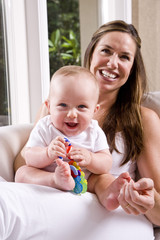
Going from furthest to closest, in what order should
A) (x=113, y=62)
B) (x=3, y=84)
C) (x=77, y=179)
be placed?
(x=3, y=84), (x=113, y=62), (x=77, y=179)

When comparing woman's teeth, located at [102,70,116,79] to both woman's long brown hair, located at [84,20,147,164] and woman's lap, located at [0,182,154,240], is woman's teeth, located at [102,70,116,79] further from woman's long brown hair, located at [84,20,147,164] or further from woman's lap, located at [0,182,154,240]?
woman's lap, located at [0,182,154,240]

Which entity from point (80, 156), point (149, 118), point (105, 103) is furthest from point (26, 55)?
point (80, 156)

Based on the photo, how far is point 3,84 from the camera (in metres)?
2.45

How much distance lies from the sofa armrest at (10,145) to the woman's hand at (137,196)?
0.66 metres

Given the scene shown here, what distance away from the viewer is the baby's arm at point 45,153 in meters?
1.13

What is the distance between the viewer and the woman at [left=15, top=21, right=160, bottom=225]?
4.71ft

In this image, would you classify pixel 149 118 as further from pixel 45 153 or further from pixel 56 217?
pixel 56 217

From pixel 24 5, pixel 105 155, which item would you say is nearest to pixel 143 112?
pixel 105 155

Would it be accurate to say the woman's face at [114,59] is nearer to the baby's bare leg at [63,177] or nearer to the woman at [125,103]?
the woman at [125,103]

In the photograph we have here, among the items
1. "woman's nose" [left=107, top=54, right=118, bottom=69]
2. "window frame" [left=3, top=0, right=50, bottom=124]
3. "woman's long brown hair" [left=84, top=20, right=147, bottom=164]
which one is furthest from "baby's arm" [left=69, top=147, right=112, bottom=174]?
"window frame" [left=3, top=0, right=50, bottom=124]

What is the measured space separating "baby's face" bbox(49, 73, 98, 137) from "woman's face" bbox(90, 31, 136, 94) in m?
0.40

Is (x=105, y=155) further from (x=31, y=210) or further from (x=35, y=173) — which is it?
(x=31, y=210)

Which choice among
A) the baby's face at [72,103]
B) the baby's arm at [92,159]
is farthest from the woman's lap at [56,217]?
the baby's face at [72,103]

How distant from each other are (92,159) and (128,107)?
1.73 feet
